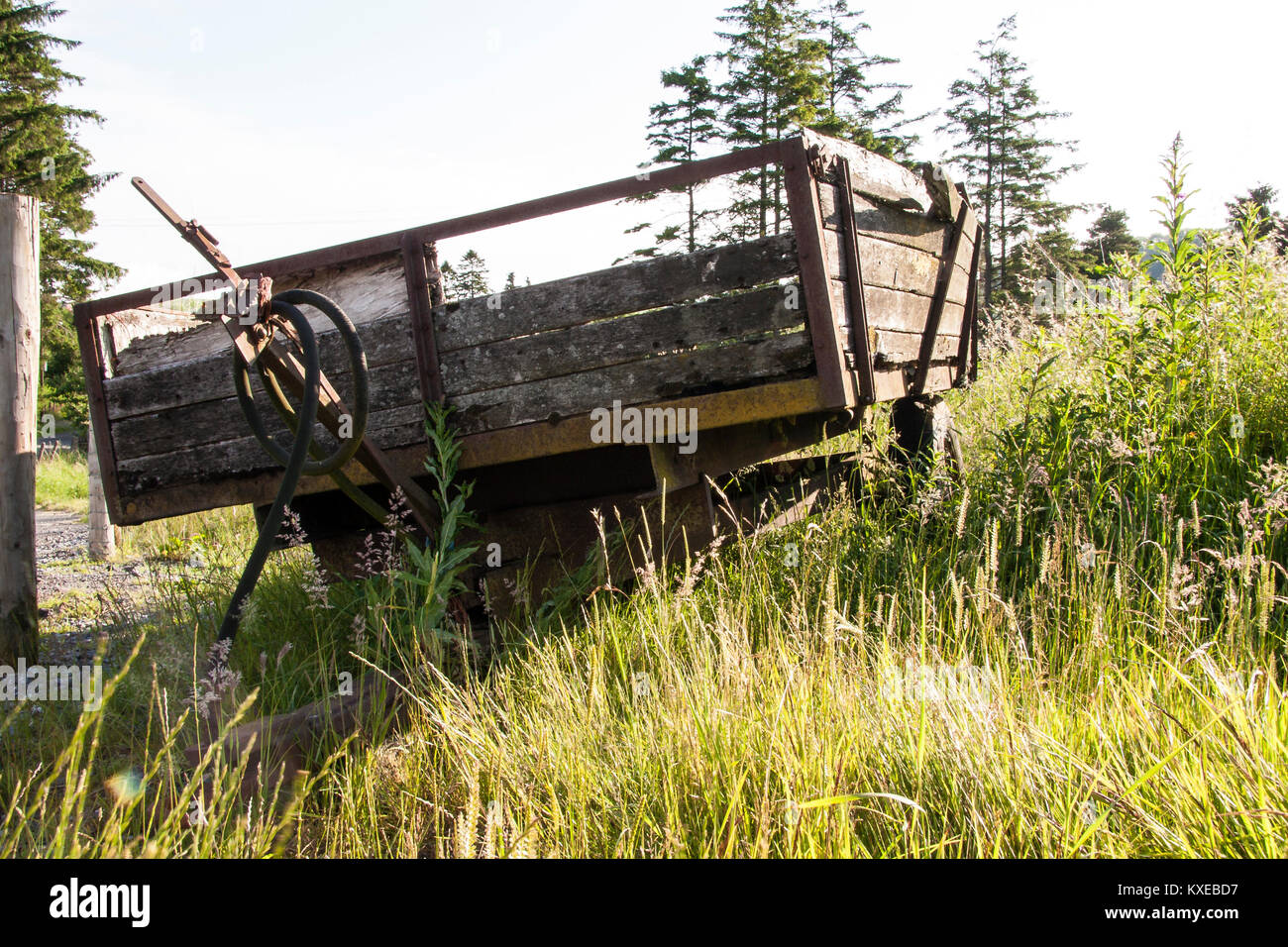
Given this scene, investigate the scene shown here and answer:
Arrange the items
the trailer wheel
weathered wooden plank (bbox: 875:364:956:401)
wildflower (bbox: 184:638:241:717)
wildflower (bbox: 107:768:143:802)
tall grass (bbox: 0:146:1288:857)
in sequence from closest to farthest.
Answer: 1. tall grass (bbox: 0:146:1288:857)
2. wildflower (bbox: 107:768:143:802)
3. wildflower (bbox: 184:638:241:717)
4. weathered wooden plank (bbox: 875:364:956:401)
5. the trailer wheel

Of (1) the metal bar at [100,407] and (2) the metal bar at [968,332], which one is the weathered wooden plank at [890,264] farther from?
(1) the metal bar at [100,407]

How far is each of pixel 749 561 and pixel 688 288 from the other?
1.19 m

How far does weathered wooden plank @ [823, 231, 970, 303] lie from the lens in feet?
12.0

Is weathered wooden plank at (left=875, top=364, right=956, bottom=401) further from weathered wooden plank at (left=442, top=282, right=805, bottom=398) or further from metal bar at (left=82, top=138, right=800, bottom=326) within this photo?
metal bar at (left=82, top=138, right=800, bottom=326)

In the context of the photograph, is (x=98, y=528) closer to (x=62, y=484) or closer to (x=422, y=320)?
(x=422, y=320)

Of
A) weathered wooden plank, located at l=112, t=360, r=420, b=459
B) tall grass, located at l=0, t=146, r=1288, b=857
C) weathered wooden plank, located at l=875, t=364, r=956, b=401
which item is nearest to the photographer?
tall grass, located at l=0, t=146, r=1288, b=857

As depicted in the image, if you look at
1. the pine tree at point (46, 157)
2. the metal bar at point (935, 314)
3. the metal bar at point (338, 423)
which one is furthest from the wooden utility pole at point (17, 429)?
the pine tree at point (46, 157)

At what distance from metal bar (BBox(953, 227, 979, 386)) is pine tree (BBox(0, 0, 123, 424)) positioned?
19.7 meters

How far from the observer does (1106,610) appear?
10.2 feet

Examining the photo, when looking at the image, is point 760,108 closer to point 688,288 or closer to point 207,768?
point 688,288

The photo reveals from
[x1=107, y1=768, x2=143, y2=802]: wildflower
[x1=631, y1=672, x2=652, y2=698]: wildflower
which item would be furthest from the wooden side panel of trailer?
[x1=107, y1=768, x2=143, y2=802]: wildflower
